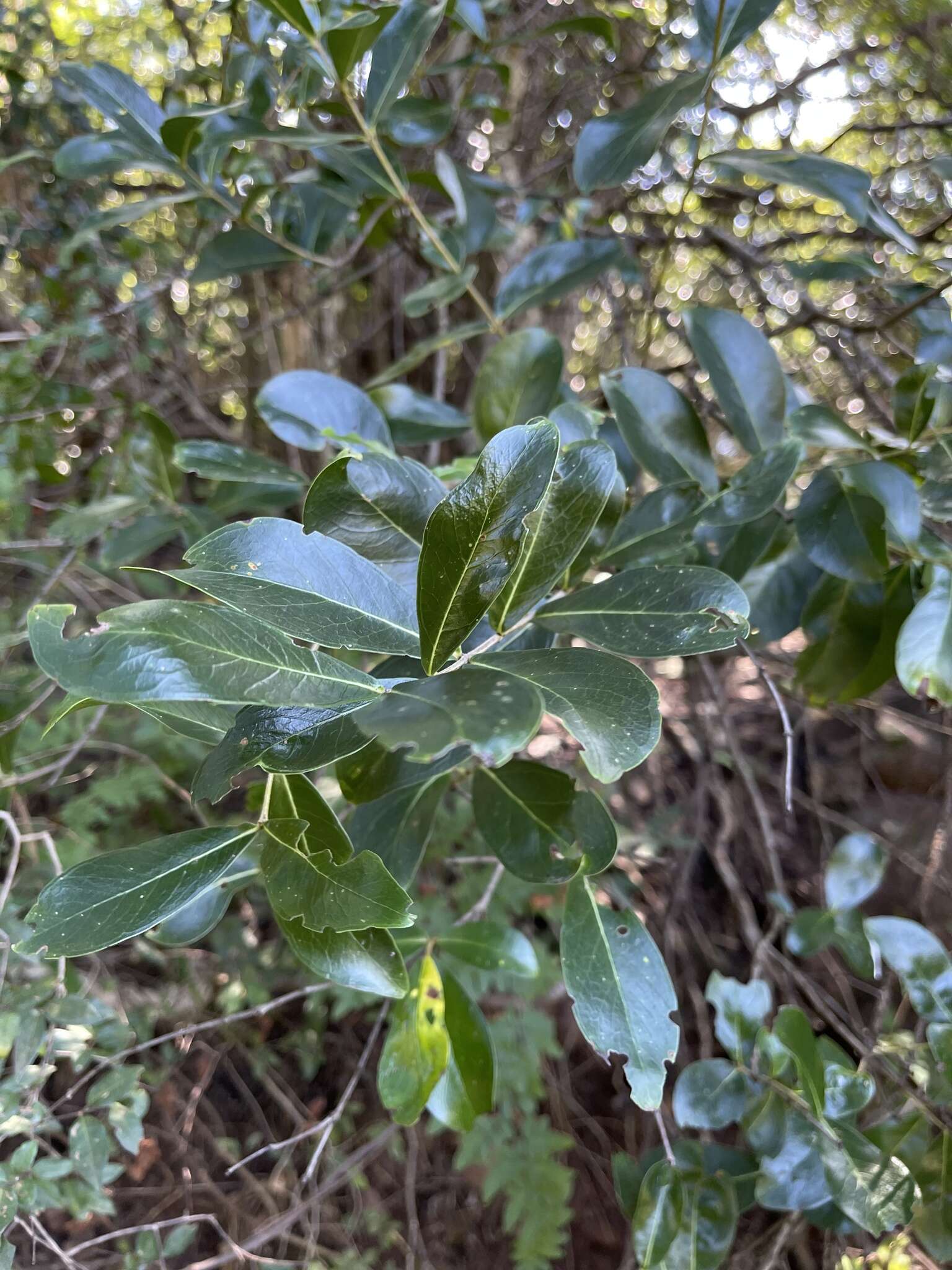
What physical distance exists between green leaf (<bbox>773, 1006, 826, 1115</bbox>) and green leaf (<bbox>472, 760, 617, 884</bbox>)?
360mm

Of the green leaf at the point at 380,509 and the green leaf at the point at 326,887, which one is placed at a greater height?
the green leaf at the point at 380,509

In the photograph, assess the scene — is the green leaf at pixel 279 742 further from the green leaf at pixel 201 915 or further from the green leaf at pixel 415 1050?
the green leaf at pixel 415 1050

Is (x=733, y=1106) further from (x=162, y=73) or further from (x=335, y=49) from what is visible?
(x=162, y=73)

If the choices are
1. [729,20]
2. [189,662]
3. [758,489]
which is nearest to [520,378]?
[758,489]

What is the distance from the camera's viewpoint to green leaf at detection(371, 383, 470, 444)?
0.82 meters

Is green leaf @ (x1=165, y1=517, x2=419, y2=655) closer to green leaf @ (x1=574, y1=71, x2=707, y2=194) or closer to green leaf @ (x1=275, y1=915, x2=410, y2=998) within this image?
green leaf @ (x1=275, y1=915, x2=410, y2=998)

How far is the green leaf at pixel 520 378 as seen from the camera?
0.67 m

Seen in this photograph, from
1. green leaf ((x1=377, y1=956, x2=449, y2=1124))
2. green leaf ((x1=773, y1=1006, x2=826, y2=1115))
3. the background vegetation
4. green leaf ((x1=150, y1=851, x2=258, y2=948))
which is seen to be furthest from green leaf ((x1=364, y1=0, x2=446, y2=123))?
green leaf ((x1=773, y1=1006, x2=826, y2=1115))

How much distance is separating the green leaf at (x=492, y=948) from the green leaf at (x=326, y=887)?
0.30 meters

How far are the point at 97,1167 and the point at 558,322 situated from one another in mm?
1663

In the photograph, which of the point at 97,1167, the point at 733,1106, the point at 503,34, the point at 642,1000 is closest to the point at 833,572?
the point at 642,1000

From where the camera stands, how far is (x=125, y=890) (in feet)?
1.30

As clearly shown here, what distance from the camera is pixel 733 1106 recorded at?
30.6 inches

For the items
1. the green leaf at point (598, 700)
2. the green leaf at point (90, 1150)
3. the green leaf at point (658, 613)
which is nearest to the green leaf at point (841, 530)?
the green leaf at point (658, 613)
